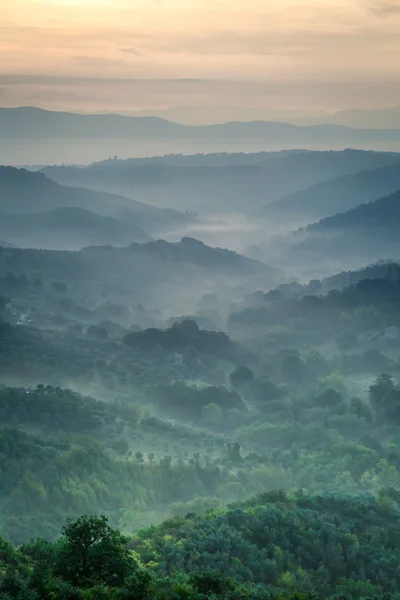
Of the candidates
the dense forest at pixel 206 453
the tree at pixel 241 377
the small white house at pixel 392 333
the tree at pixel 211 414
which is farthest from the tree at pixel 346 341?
the tree at pixel 211 414

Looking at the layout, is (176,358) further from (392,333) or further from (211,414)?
(392,333)

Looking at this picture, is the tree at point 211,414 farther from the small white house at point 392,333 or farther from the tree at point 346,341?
the small white house at point 392,333

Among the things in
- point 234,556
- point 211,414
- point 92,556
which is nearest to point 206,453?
point 211,414

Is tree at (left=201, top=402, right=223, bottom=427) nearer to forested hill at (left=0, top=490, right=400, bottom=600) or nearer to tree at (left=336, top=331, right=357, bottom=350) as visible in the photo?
forested hill at (left=0, top=490, right=400, bottom=600)

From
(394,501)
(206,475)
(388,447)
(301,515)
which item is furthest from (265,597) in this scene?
(388,447)

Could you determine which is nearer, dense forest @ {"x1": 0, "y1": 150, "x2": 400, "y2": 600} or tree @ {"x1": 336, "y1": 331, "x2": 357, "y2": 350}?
dense forest @ {"x1": 0, "y1": 150, "x2": 400, "y2": 600}

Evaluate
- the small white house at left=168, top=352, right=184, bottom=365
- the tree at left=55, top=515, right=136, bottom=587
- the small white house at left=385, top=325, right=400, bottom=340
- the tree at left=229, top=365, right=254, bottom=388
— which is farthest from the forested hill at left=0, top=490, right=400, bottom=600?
the small white house at left=385, top=325, right=400, bottom=340

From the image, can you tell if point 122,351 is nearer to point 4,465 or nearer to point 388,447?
point 388,447
